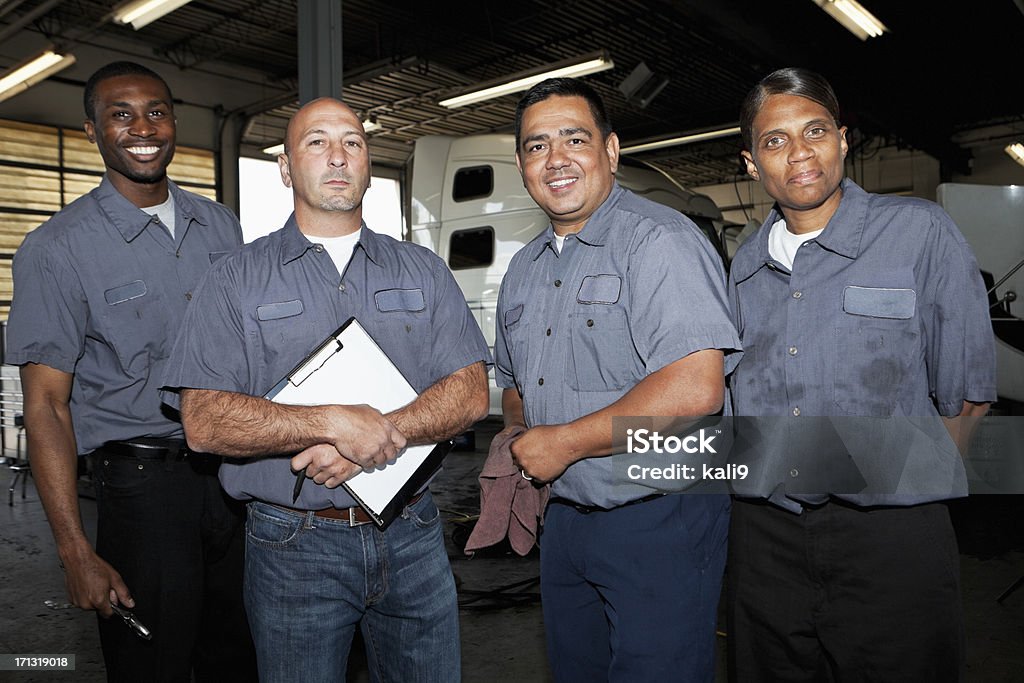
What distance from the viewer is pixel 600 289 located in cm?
161

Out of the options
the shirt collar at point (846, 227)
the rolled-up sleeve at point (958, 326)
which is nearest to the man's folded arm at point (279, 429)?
the shirt collar at point (846, 227)

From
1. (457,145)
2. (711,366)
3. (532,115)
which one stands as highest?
(457,145)

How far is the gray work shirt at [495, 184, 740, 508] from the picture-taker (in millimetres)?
1481

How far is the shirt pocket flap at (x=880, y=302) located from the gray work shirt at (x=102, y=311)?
160 centimetres

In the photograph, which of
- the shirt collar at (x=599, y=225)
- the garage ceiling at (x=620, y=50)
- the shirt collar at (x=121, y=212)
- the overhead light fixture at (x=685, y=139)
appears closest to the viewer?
the shirt collar at (x=599, y=225)

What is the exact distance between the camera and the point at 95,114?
6.84ft

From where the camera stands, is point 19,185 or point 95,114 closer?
point 95,114

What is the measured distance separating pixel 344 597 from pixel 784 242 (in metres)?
1.24

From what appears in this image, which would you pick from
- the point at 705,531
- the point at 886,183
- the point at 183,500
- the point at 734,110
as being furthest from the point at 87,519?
the point at 886,183

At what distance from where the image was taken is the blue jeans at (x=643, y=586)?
1.51 metres

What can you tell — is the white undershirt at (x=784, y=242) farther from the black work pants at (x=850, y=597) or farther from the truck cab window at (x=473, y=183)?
the truck cab window at (x=473, y=183)

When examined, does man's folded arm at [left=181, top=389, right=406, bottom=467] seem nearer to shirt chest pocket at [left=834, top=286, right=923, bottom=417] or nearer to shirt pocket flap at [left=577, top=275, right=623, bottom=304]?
shirt pocket flap at [left=577, top=275, right=623, bottom=304]

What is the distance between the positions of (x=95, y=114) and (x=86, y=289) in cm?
50

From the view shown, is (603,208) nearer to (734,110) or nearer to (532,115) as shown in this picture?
(532,115)
